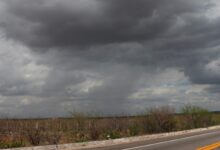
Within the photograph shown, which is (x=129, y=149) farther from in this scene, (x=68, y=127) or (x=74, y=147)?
(x=68, y=127)

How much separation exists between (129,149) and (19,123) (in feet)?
59.9

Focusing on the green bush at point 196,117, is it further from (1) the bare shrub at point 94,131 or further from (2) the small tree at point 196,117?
(1) the bare shrub at point 94,131

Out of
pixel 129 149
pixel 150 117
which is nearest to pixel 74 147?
pixel 129 149

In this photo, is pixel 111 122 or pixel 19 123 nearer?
pixel 19 123

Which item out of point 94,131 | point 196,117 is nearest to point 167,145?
point 94,131

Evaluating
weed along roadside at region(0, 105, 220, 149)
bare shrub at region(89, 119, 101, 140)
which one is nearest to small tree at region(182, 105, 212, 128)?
weed along roadside at region(0, 105, 220, 149)

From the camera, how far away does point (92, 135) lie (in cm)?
3341

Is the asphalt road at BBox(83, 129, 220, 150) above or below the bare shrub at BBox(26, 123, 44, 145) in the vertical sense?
below

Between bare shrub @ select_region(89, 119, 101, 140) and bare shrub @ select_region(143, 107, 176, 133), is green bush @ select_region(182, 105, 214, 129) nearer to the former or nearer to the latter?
bare shrub @ select_region(143, 107, 176, 133)

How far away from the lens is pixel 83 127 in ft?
119

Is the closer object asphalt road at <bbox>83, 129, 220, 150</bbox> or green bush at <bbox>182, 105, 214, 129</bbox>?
asphalt road at <bbox>83, 129, 220, 150</bbox>

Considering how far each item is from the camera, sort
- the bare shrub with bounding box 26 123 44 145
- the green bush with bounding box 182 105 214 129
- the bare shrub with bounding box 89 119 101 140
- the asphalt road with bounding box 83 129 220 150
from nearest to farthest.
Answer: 1. the asphalt road with bounding box 83 129 220 150
2. the bare shrub with bounding box 26 123 44 145
3. the bare shrub with bounding box 89 119 101 140
4. the green bush with bounding box 182 105 214 129

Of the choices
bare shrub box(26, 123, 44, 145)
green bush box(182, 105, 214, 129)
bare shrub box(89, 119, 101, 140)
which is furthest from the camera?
green bush box(182, 105, 214, 129)

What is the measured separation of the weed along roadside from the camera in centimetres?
2895
